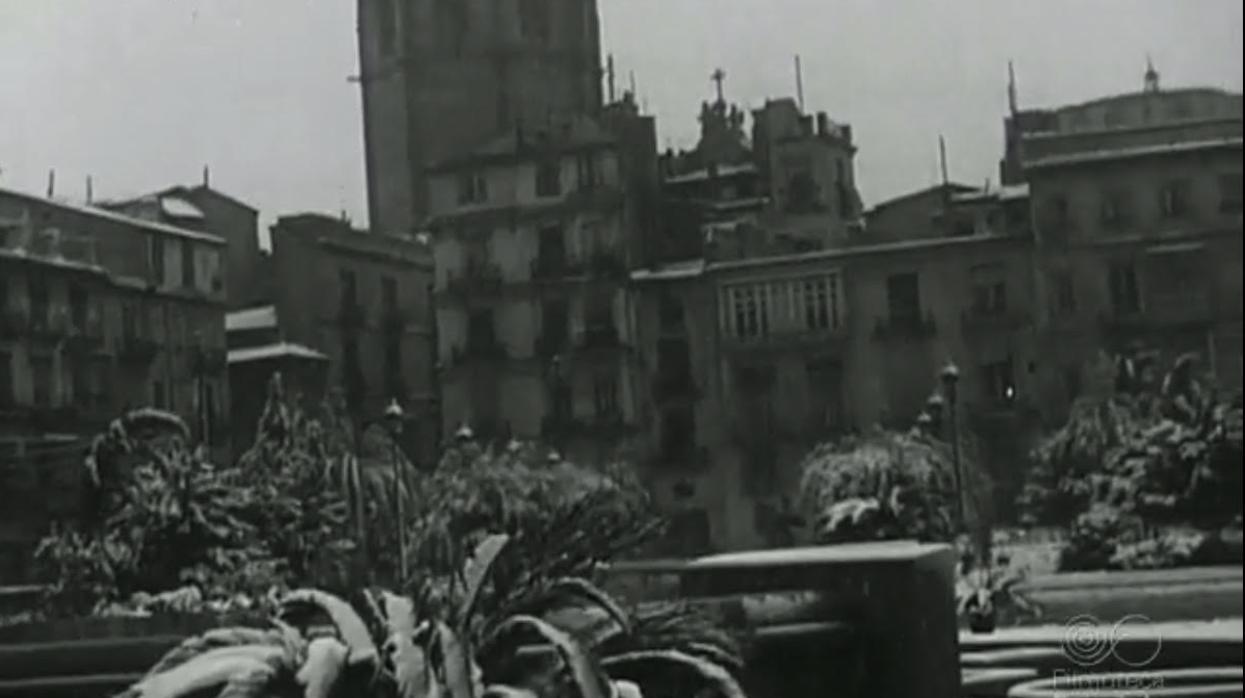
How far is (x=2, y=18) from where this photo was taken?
355cm

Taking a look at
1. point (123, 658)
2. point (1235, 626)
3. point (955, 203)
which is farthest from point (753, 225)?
point (123, 658)

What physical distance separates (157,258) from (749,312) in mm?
1177

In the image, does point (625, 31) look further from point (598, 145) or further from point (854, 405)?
point (854, 405)

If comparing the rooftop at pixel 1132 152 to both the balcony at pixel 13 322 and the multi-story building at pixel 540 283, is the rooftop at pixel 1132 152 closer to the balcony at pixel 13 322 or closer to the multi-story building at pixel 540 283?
the multi-story building at pixel 540 283

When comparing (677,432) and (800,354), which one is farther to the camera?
(677,432)

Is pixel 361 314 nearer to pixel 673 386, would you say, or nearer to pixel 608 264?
pixel 608 264

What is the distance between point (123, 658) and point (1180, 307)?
6.01 feet

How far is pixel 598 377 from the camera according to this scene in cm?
300

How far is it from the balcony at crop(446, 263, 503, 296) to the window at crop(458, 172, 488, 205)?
0.10 metres

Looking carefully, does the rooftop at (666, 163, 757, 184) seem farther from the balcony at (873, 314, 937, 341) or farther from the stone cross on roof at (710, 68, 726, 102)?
the balcony at (873, 314, 937, 341)

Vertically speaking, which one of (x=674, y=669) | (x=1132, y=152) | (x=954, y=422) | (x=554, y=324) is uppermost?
(x=1132, y=152)

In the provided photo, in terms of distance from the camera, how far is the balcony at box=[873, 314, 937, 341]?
2.73 meters

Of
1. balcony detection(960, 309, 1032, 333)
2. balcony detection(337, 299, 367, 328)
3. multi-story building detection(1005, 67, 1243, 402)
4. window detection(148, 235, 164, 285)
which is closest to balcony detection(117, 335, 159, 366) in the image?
window detection(148, 235, 164, 285)

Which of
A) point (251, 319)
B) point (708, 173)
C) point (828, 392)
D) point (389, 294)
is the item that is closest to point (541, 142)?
point (708, 173)
